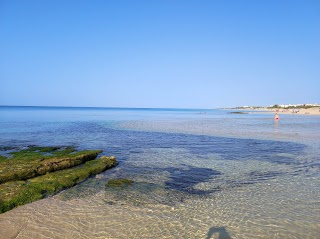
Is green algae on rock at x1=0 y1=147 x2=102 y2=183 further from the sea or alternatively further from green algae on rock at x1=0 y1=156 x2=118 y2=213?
the sea

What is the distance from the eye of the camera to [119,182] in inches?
497

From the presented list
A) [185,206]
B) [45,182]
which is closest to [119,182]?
[45,182]

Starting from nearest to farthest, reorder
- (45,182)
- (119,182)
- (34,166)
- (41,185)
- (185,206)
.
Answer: (185,206), (41,185), (45,182), (119,182), (34,166)

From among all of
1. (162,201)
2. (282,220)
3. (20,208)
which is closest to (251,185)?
(282,220)

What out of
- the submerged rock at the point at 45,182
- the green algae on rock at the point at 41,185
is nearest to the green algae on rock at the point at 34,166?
the submerged rock at the point at 45,182

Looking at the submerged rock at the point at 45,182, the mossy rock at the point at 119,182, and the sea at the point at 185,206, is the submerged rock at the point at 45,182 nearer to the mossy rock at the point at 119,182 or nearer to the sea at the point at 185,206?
the sea at the point at 185,206

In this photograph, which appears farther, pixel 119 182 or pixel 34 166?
pixel 34 166

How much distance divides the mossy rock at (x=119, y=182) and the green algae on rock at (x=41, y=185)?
1.73 metres

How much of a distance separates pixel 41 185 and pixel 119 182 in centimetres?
365

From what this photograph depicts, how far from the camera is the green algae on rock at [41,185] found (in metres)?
10.0

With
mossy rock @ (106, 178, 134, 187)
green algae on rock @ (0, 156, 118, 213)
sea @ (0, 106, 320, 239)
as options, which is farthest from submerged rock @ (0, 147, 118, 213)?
mossy rock @ (106, 178, 134, 187)

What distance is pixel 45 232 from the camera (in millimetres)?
7746

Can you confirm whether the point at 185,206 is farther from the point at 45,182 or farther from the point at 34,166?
the point at 34,166

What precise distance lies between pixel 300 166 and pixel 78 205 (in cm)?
1362
